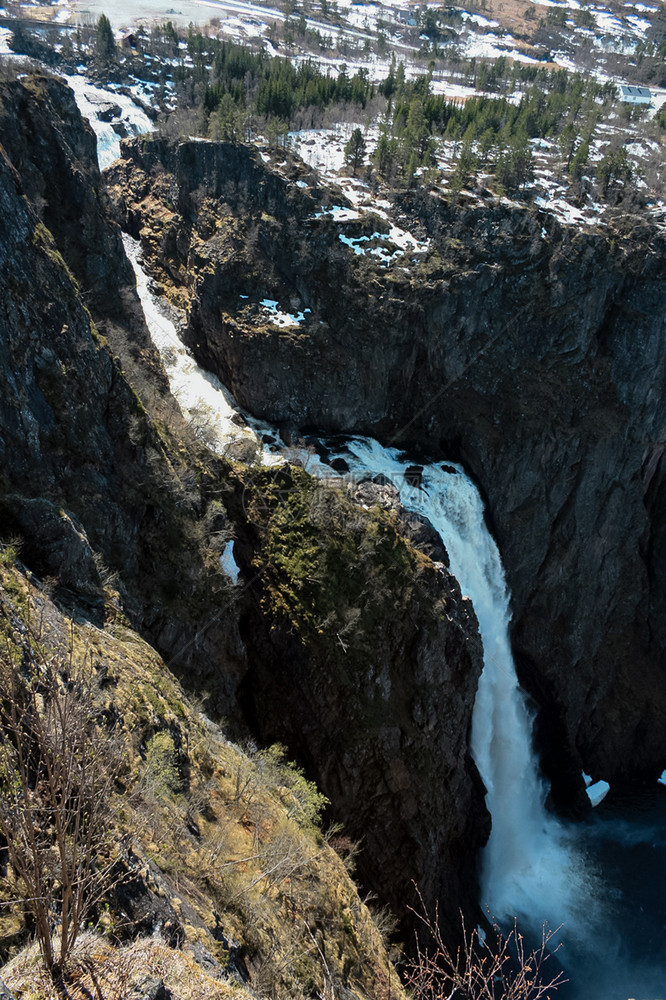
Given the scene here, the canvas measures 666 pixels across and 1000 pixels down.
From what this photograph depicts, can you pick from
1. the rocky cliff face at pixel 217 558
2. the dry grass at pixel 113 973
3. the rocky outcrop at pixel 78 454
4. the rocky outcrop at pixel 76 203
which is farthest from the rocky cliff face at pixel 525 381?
the dry grass at pixel 113 973

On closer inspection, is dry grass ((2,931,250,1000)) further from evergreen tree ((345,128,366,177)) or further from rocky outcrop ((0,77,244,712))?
evergreen tree ((345,128,366,177))

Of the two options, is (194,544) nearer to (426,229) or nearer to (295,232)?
(295,232)

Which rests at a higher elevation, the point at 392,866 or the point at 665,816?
the point at 392,866

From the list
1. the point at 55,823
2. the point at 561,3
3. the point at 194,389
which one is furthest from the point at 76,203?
the point at 561,3

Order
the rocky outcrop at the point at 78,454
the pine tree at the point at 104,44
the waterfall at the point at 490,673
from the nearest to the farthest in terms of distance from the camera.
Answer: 1. the rocky outcrop at the point at 78,454
2. the waterfall at the point at 490,673
3. the pine tree at the point at 104,44

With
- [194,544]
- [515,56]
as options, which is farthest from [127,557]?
[515,56]

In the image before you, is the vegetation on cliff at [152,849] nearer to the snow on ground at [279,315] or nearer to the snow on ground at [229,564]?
the snow on ground at [229,564]
